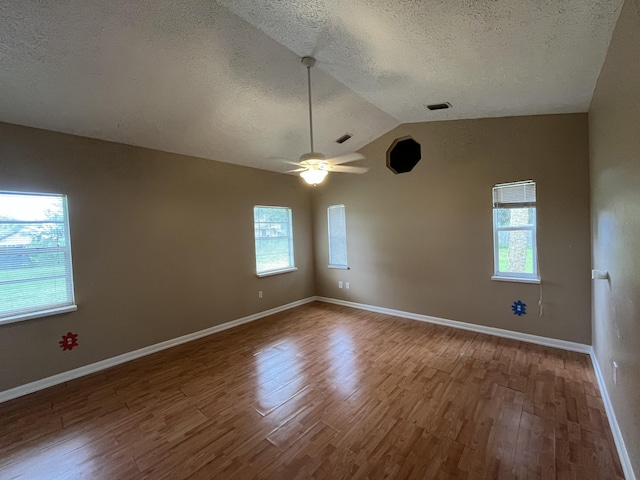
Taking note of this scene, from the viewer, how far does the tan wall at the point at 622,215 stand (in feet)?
4.90

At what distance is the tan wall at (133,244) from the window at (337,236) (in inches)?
56.6

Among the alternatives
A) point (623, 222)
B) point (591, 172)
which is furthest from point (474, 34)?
point (591, 172)

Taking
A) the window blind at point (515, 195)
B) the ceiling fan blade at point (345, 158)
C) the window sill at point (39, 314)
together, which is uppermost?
the ceiling fan blade at point (345, 158)

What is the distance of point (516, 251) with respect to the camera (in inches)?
143

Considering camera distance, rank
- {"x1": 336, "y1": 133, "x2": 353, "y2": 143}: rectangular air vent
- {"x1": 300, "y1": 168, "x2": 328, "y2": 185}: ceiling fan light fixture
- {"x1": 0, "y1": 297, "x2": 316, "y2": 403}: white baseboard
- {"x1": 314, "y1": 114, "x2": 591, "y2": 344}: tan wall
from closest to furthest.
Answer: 1. {"x1": 300, "y1": 168, "x2": 328, "y2": 185}: ceiling fan light fixture
2. {"x1": 0, "y1": 297, "x2": 316, "y2": 403}: white baseboard
3. {"x1": 314, "y1": 114, "x2": 591, "y2": 344}: tan wall
4. {"x1": 336, "y1": 133, "x2": 353, "y2": 143}: rectangular air vent

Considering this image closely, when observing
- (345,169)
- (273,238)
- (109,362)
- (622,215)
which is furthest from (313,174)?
(109,362)

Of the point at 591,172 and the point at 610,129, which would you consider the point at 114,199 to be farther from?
the point at 591,172

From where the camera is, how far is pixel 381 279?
4895mm

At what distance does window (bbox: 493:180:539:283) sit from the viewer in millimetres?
3514

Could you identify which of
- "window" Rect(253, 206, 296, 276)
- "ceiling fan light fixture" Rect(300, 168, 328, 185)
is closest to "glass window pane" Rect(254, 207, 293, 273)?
"window" Rect(253, 206, 296, 276)

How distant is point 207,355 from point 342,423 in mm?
2071

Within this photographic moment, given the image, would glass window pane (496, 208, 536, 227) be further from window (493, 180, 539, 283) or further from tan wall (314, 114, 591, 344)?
tan wall (314, 114, 591, 344)

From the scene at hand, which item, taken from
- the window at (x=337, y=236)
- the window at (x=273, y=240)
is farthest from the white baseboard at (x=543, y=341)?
the window at (x=273, y=240)

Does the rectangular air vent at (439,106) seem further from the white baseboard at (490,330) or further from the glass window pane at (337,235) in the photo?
the white baseboard at (490,330)
